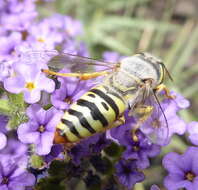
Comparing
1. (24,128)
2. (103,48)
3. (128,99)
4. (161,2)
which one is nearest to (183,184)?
(128,99)

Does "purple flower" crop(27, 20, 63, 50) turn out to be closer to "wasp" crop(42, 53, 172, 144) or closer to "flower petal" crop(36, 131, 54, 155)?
"wasp" crop(42, 53, 172, 144)

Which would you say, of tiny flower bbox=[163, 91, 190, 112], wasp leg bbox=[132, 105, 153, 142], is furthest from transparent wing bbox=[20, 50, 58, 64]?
tiny flower bbox=[163, 91, 190, 112]

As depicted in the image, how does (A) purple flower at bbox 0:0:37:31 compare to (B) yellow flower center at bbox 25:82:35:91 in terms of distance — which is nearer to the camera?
(B) yellow flower center at bbox 25:82:35:91

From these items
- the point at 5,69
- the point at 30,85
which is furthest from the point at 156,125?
the point at 5,69

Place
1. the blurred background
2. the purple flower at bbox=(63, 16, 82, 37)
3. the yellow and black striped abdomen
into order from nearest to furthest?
the yellow and black striped abdomen
the purple flower at bbox=(63, 16, 82, 37)
the blurred background

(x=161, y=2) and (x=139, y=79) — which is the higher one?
(x=139, y=79)

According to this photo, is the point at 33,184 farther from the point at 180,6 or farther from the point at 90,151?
the point at 180,6
